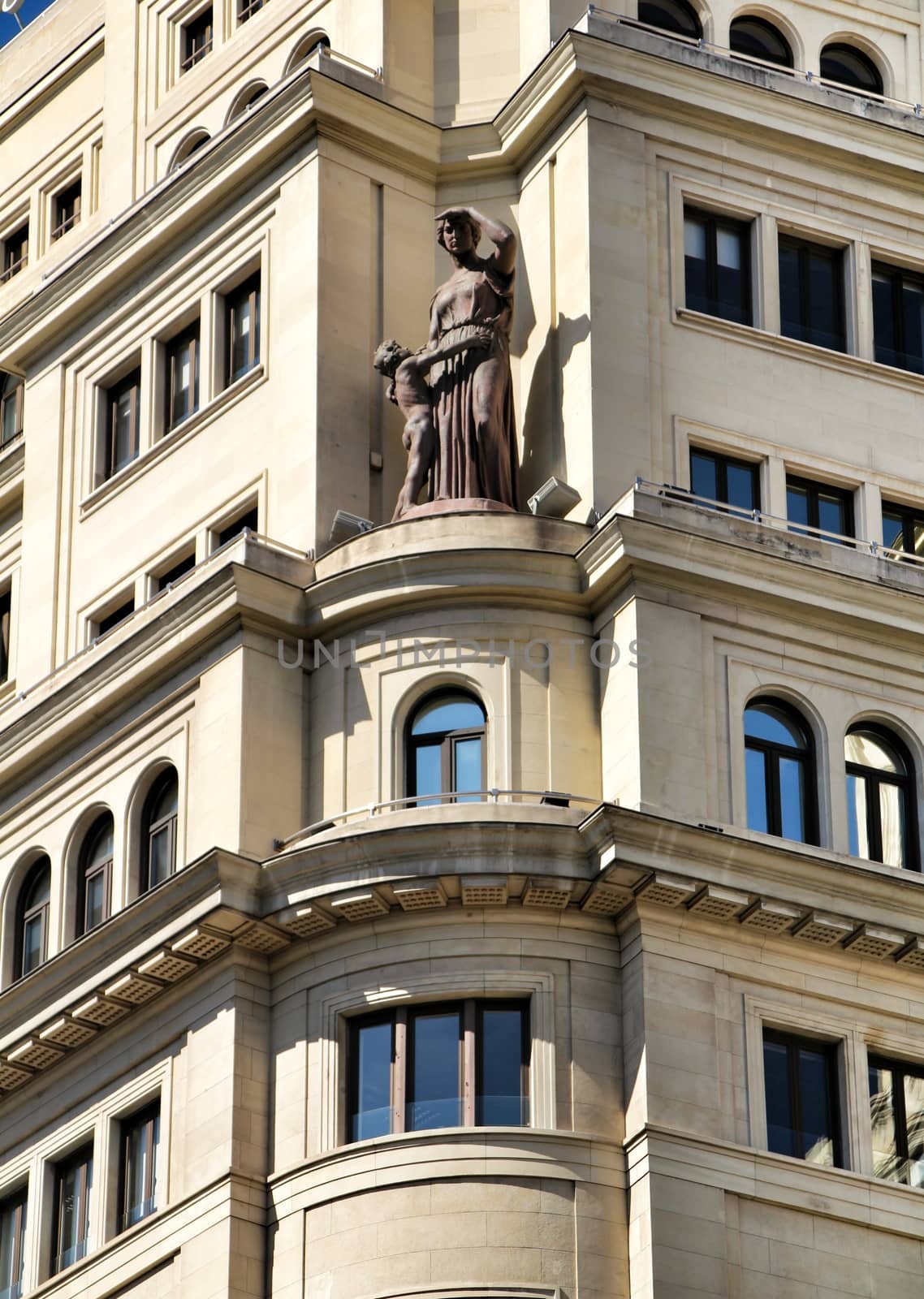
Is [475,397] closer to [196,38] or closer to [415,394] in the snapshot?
[415,394]

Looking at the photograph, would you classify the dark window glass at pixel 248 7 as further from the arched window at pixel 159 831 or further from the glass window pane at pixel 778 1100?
the glass window pane at pixel 778 1100

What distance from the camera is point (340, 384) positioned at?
206 feet

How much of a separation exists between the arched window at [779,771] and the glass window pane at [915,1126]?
411 centimetres

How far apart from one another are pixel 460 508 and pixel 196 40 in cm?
1656

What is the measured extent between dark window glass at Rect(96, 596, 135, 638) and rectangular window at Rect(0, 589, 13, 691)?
4.58 metres

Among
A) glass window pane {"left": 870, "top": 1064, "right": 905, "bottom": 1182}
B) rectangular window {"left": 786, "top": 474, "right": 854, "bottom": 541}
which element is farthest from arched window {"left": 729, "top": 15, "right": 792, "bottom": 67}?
glass window pane {"left": 870, "top": 1064, "right": 905, "bottom": 1182}

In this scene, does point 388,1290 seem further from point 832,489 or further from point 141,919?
point 832,489

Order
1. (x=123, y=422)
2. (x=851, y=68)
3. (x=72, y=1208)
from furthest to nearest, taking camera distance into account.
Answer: (x=851, y=68)
(x=123, y=422)
(x=72, y=1208)

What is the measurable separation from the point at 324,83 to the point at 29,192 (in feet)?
46.8

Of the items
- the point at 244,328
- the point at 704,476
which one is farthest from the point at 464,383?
the point at 244,328

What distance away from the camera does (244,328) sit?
6588 centimetres

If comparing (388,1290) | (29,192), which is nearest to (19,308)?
(29,192)

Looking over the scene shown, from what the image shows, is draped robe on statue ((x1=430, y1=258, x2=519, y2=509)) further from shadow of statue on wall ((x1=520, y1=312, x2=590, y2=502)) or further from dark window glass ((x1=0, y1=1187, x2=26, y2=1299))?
dark window glass ((x1=0, y1=1187, x2=26, y2=1299))

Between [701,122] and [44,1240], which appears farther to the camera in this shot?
[701,122]
